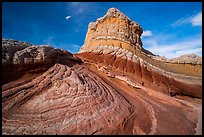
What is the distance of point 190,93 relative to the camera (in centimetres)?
727

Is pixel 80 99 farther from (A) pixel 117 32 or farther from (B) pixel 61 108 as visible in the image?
(A) pixel 117 32

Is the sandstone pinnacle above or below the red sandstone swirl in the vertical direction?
above

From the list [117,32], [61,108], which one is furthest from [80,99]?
[117,32]

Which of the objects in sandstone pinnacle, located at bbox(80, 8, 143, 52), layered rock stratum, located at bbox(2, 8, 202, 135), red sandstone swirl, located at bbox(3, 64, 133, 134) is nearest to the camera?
red sandstone swirl, located at bbox(3, 64, 133, 134)

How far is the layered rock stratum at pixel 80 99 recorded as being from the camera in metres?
3.65

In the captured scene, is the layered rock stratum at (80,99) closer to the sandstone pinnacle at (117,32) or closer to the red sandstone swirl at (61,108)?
the red sandstone swirl at (61,108)

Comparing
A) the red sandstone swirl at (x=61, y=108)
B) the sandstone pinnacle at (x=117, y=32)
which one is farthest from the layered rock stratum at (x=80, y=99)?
the sandstone pinnacle at (x=117, y=32)

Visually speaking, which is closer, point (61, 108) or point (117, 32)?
point (61, 108)

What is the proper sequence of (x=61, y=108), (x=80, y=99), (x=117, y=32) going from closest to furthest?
(x=61, y=108)
(x=80, y=99)
(x=117, y=32)

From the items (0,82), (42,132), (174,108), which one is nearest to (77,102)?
(42,132)

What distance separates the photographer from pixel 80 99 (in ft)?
13.8

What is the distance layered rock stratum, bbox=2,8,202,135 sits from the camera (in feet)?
12.0

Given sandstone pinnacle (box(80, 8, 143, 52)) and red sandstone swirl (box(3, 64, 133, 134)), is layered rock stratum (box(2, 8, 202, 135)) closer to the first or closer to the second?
red sandstone swirl (box(3, 64, 133, 134))

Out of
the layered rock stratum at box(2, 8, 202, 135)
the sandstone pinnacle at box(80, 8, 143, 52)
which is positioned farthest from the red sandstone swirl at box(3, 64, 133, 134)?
the sandstone pinnacle at box(80, 8, 143, 52)
